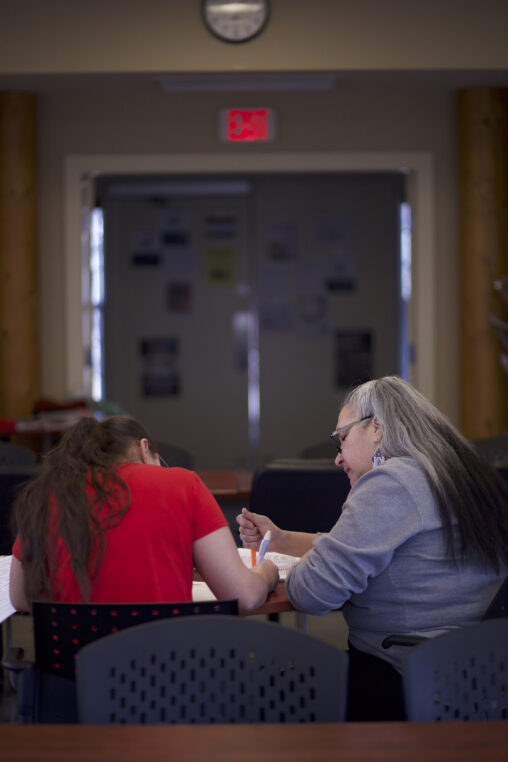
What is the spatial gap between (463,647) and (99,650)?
59cm

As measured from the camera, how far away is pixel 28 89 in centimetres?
569

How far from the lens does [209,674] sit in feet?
4.79

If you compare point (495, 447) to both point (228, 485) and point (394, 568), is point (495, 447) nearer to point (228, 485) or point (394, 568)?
point (228, 485)

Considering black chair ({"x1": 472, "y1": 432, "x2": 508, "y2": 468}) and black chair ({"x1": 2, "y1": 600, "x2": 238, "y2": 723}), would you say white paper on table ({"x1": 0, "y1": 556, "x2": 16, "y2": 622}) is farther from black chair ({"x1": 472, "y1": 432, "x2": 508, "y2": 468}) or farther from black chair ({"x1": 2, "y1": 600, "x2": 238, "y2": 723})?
black chair ({"x1": 472, "y1": 432, "x2": 508, "y2": 468})

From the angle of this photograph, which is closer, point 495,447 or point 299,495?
point 299,495

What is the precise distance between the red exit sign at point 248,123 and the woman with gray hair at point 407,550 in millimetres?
3985

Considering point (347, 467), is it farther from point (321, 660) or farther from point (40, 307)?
point (40, 307)

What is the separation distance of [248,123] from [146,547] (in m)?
4.40

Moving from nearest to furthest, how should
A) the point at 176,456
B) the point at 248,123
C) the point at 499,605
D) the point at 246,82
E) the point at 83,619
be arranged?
the point at 83,619
the point at 499,605
the point at 176,456
the point at 246,82
the point at 248,123

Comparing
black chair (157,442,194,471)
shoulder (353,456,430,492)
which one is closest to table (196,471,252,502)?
black chair (157,442,194,471)

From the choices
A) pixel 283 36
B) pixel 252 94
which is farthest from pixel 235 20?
pixel 252 94

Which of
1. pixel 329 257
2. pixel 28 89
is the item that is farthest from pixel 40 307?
pixel 329 257

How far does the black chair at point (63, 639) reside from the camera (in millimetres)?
1797

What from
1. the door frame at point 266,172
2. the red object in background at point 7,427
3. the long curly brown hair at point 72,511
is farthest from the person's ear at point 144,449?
the door frame at point 266,172
